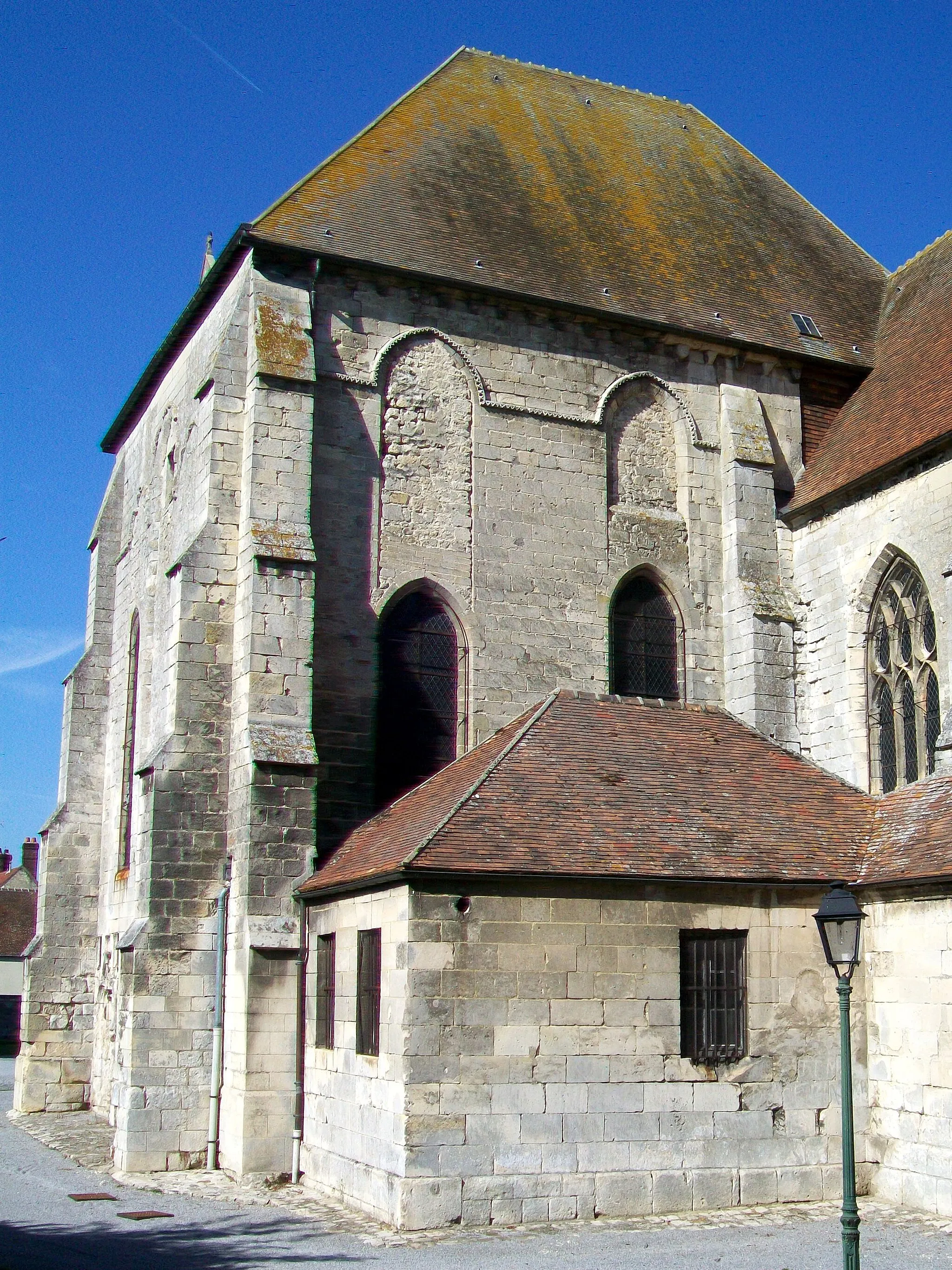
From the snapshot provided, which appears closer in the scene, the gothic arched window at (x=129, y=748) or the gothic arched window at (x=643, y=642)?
the gothic arched window at (x=643, y=642)

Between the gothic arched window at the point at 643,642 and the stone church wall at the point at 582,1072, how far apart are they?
17.6 feet

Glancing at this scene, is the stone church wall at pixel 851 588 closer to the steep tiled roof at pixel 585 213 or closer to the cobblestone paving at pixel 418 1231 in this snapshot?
the steep tiled roof at pixel 585 213

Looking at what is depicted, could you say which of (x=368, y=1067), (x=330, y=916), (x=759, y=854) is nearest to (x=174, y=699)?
(x=330, y=916)

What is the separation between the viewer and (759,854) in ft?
43.0

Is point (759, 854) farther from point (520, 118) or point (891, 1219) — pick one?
point (520, 118)

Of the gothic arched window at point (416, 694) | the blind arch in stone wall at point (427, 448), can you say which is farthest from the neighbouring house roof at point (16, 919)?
the blind arch in stone wall at point (427, 448)

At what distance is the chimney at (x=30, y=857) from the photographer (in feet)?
149

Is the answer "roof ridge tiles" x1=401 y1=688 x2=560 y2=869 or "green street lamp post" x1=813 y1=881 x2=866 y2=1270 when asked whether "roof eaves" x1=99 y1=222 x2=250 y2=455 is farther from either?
"green street lamp post" x1=813 y1=881 x2=866 y2=1270

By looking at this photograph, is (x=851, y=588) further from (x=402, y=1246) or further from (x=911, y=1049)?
(x=402, y=1246)

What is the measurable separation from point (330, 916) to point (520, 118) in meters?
13.2

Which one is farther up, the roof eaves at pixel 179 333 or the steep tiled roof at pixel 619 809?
the roof eaves at pixel 179 333

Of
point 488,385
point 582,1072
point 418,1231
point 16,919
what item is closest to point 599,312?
point 488,385

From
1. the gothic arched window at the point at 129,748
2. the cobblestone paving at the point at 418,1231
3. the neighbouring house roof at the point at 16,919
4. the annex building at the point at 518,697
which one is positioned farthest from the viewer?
the neighbouring house roof at the point at 16,919

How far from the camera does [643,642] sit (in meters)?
18.3
